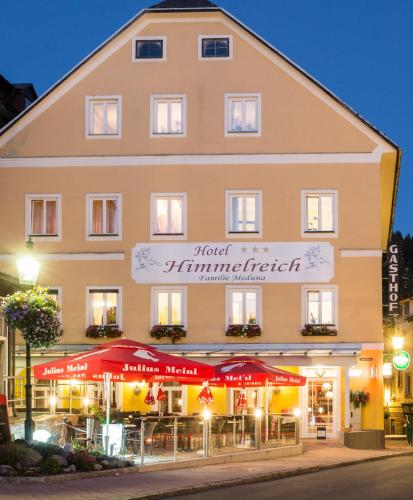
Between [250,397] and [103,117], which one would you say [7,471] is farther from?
[103,117]

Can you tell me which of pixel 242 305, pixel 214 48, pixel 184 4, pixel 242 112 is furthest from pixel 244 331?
pixel 184 4

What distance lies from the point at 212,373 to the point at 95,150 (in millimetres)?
13706

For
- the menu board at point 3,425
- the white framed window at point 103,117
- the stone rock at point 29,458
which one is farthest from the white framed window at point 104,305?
the stone rock at point 29,458

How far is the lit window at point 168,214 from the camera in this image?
122 ft

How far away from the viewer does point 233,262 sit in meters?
36.7

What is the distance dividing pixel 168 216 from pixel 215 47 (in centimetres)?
621

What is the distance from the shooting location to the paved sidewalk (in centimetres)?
1805

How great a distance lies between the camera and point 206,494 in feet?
63.5

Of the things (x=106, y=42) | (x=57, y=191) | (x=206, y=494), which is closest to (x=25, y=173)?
(x=57, y=191)

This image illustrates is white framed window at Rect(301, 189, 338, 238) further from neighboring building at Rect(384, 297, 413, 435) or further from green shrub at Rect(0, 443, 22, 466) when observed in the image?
neighboring building at Rect(384, 297, 413, 435)

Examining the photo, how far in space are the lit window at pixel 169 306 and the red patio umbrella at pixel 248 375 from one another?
698 centimetres

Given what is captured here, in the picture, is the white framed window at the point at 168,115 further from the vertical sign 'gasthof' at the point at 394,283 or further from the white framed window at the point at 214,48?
the vertical sign 'gasthof' at the point at 394,283

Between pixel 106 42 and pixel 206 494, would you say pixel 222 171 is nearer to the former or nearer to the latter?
pixel 106 42

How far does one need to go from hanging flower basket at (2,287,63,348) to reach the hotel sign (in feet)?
43.6
